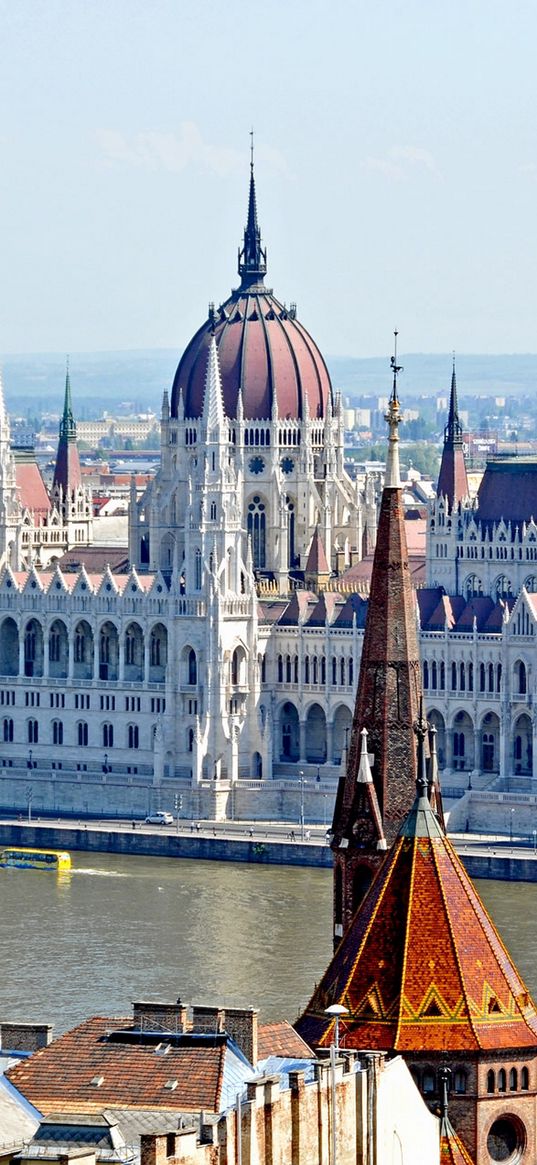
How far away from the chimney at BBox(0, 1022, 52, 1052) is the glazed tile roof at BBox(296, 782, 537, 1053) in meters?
2.45

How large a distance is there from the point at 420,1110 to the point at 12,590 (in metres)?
83.3

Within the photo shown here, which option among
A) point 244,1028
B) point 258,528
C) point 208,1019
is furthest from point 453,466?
point 244,1028

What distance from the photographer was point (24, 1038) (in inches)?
1660

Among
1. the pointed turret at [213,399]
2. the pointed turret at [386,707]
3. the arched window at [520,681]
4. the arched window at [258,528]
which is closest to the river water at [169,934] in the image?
the arched window at [520,681]

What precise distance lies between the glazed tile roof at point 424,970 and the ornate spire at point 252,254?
84995 mm

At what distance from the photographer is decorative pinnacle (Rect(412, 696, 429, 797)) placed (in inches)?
1655

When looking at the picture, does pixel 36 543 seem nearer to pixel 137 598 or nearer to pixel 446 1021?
pixel 137 598

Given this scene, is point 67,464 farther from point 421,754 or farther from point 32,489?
point 421,754

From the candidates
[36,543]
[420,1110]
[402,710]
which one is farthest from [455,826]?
[420,1110]

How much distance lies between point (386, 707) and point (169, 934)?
42548mm

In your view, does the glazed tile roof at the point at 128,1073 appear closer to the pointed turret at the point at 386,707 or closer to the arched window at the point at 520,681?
the pointed turret at the point at 386,707

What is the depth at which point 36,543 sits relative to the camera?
131 metres

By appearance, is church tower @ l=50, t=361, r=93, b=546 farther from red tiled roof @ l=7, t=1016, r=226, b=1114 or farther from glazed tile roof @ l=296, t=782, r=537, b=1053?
red tiled roof @ l=7, t=1016, r=226, b=1114

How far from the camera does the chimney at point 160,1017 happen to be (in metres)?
39.8
